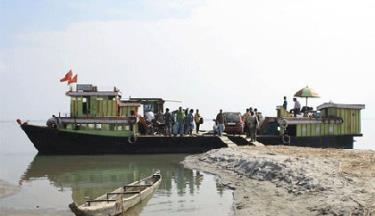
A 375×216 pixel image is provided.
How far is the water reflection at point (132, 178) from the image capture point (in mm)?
15633

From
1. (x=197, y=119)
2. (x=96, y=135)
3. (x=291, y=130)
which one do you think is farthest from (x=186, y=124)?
(x=291, y=130)

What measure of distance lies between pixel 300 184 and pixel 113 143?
55.9 feet

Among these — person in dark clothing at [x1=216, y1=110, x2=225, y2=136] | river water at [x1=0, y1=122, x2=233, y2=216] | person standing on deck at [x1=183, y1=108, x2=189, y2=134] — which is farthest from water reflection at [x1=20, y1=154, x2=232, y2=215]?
person in dark clothing at [x1=216, y1=110, x2=225, y2=136]

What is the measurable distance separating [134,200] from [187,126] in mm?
16812

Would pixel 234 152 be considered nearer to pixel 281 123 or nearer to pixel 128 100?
pixel 281 123

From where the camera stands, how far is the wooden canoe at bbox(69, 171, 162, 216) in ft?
39.7

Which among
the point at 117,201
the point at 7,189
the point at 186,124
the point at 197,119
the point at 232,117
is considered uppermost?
the point at 232,117

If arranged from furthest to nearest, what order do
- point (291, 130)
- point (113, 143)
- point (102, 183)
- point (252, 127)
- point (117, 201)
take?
point (291, 130)
point (113, 143)
point (252, 127)
point (102, 183)
point (117, 201)

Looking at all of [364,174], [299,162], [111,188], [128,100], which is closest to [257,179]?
[299,162]

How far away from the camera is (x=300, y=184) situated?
15.2 m

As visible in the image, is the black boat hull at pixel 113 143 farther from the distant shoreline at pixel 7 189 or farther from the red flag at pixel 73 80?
the distant shoreline at pixel 7 189

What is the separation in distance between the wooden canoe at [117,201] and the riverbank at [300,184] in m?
2.69

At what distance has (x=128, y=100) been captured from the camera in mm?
33938

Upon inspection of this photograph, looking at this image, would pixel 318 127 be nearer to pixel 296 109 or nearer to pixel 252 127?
pixel 296 109
